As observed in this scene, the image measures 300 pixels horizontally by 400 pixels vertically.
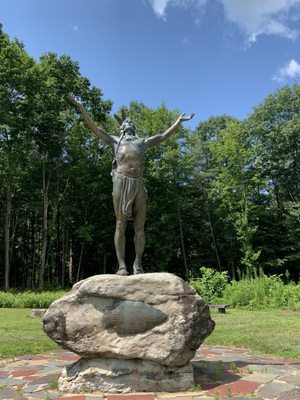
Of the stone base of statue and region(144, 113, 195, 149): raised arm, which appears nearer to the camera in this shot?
the stone base of statue

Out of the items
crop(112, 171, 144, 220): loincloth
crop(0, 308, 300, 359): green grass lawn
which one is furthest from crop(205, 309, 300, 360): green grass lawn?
crop(112, 171, 144, 220): loincloth

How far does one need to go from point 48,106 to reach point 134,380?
2098cm

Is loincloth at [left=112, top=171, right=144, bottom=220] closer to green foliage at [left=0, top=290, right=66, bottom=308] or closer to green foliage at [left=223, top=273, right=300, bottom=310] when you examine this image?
green foliage at [left=223, top=273, right=300, bottom=310]

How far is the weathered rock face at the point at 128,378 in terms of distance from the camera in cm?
495

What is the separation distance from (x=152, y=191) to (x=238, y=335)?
20466 mm

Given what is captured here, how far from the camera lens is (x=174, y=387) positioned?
4.97m

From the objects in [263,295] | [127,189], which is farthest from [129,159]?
[263,295]

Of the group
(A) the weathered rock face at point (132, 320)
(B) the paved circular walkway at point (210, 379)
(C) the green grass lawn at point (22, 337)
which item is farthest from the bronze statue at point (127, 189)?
(C) the green grass lawn at point (22, 337)

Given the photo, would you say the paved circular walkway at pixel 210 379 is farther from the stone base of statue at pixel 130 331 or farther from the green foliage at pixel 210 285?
the green foliage at pixel 210 285

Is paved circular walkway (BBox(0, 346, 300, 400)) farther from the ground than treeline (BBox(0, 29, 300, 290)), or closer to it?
closer to it

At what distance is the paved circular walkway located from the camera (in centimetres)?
461

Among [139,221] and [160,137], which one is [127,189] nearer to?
[139,221]

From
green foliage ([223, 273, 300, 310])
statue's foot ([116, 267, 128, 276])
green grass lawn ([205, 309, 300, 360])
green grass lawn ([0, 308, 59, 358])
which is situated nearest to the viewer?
statue's foot ([116, 267, 128, 276])

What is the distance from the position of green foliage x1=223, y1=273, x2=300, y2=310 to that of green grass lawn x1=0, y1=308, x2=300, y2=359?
2.65 meters
